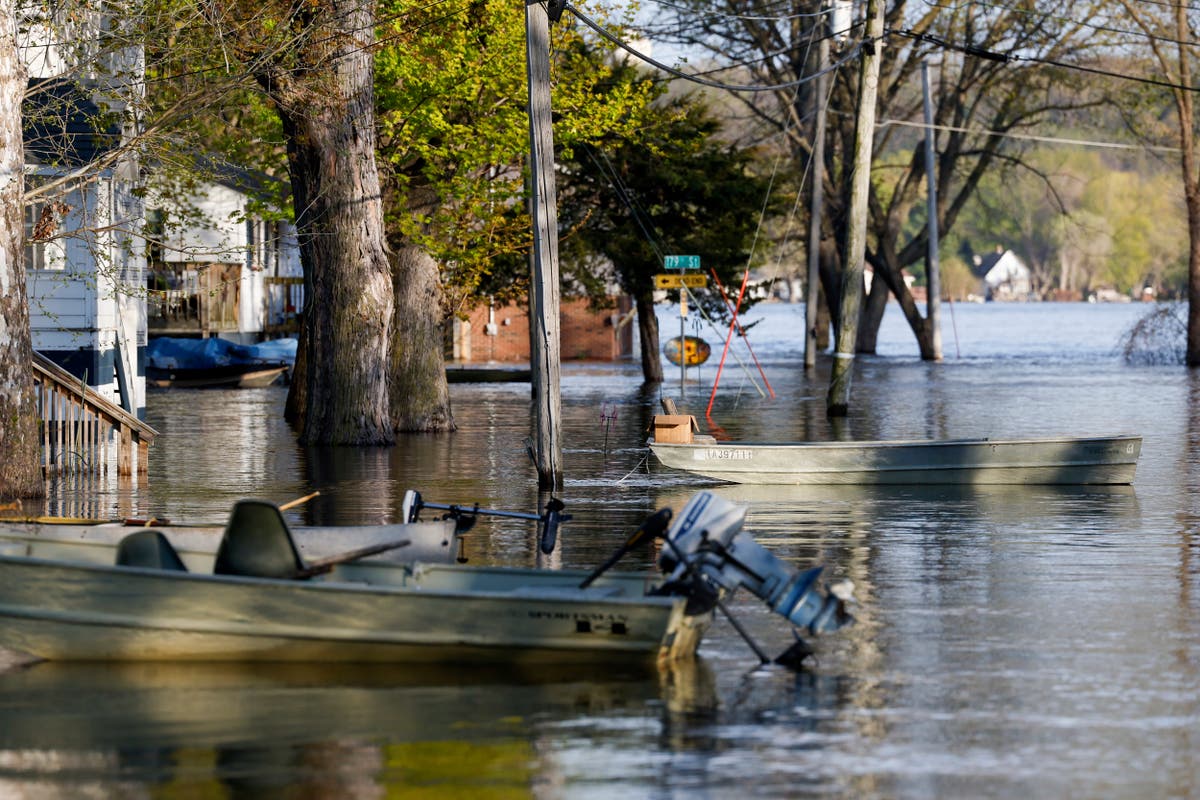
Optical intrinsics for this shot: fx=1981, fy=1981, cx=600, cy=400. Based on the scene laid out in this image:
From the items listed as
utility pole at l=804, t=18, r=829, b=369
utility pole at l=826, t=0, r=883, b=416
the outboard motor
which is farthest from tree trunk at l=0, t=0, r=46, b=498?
utility pole at l=804, t=18, r=829, b=369

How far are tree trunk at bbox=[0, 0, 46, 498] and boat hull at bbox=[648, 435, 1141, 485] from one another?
680cm

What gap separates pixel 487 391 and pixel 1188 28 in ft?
75.6

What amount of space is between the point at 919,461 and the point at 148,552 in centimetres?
1185

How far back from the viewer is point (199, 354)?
169ft

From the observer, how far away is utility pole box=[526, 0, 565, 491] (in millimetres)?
21016

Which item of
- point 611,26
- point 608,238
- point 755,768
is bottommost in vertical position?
point 755,768

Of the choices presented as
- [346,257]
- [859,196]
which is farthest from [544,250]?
[859,196]

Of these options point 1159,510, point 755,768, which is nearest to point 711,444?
point 1159,510

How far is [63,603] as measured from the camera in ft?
Result: 39.8

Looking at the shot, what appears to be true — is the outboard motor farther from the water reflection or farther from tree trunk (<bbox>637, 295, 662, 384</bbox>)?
tree trunk (<bbox>637, 295, 662, 384</bbox>)

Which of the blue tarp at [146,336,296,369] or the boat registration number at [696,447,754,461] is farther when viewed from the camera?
the blue tarp at [146,336,296,369]

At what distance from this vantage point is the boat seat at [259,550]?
12.1 m

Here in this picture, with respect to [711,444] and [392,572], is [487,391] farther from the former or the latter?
[392,572]

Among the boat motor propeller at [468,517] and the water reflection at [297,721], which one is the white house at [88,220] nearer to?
the boat motor propeller at [468,517]
